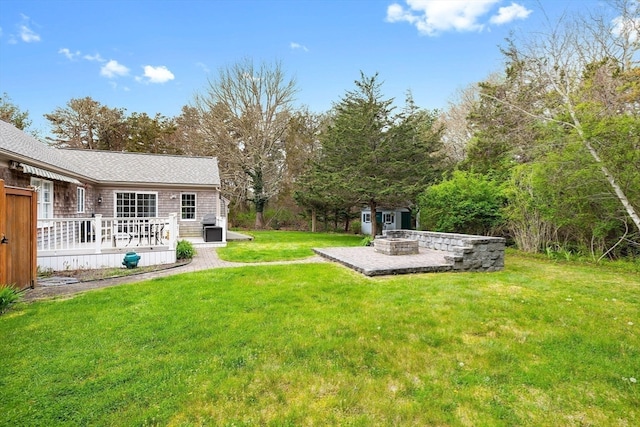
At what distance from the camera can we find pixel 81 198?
1251 centimetres

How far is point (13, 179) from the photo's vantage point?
306 inches

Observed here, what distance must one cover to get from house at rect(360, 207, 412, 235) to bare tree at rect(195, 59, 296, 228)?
711 cm

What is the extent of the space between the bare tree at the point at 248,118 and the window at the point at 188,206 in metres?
8.07

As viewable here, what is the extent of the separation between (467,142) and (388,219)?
7060mm

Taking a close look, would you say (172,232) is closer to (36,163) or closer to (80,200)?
(36,163)

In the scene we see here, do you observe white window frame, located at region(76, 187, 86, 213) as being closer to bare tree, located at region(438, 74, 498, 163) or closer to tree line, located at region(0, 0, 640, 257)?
tree line, located at region(0, 0, 640, 257)

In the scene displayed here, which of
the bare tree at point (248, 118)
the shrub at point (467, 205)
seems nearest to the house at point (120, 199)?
the bare tree at point (248, 118)

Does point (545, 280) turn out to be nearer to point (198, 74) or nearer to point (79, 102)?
point (198, 74)

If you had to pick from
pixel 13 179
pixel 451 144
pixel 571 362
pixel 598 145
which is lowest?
pixel 571 362

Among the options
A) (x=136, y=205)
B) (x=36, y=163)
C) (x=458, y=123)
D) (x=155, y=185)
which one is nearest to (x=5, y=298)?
(x=36, y=163)

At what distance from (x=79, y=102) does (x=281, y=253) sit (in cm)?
2586

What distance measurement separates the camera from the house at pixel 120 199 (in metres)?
8.65

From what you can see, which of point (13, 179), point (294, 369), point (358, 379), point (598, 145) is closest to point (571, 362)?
point (358, 379)

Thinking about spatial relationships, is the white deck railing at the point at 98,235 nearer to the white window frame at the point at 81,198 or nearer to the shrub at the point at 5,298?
the white window frame at the point at 81,198
